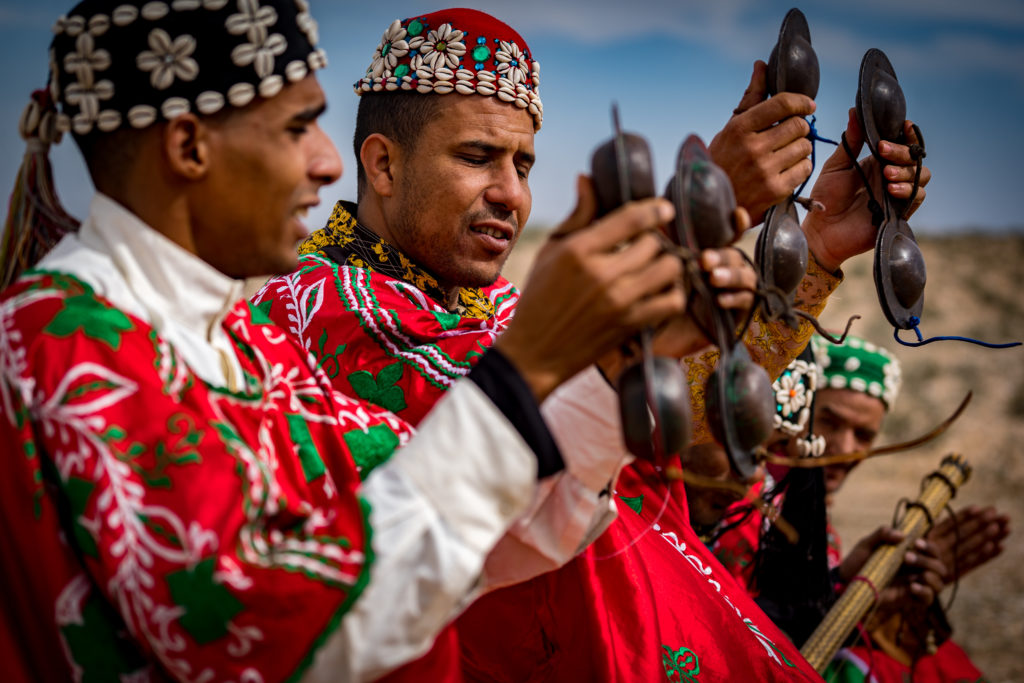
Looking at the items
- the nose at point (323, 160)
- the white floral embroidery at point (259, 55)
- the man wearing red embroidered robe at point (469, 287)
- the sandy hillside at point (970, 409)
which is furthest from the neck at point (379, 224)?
the sandy hillside at point (970, 409)

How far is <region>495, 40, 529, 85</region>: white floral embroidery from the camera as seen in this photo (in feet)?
10.5

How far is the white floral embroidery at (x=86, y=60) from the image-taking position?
1811 mm

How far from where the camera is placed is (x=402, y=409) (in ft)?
8.79

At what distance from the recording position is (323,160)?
1955mm

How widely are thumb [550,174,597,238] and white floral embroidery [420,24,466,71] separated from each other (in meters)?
1.52

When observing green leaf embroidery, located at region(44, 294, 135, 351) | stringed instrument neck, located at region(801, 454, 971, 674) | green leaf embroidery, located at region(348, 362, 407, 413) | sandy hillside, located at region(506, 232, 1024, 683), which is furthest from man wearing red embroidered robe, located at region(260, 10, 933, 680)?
sandy hillside, located at region(506, 232, 1024, 683)

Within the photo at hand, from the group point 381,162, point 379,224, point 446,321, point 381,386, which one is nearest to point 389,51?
point 381,162

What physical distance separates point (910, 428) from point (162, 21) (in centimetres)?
2415

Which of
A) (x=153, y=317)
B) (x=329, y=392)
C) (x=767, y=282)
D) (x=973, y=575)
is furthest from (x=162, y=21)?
(x=973, y=575)

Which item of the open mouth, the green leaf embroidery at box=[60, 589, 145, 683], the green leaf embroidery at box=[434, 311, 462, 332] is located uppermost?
the open mouth

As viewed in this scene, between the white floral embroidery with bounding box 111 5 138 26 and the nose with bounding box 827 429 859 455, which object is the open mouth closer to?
the white floral embroidery with bounding box 111 5 138 26

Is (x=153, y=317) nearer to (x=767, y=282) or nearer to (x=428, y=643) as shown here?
(x=428, y=643)

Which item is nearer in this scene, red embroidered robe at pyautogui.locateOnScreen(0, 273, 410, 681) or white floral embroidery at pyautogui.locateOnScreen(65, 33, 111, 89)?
red embroidered robe at pyautogui.locateOnScreen(0, 273, 410, 681)

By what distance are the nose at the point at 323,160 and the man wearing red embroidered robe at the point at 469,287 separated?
2.20 ft
